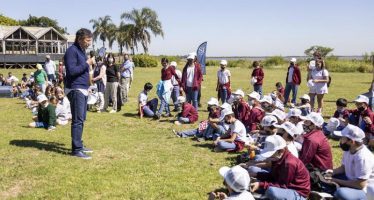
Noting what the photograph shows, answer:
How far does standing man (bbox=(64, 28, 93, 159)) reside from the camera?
7207 mm

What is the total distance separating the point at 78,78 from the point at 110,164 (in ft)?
5.61

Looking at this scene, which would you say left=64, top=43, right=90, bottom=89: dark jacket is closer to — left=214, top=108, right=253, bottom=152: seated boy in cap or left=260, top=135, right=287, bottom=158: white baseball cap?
left=214, top=108, right=253, bottom=152: seated boy in cap

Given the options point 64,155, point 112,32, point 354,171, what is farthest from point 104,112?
point 112,32

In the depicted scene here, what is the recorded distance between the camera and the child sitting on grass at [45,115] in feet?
34.0

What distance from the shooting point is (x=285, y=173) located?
4793 millimetres

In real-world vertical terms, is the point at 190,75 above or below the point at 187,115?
above

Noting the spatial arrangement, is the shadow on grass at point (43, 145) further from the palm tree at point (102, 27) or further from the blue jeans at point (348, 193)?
the palm tree at point (102, 27)

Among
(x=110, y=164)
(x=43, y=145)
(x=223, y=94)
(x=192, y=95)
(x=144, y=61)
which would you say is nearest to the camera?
(x=110, y=164)

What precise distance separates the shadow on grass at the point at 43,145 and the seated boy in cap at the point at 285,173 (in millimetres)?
4693

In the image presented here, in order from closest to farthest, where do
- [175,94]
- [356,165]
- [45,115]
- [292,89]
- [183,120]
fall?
[356,165], [45,115], [183,120], [175,94], [292,89]

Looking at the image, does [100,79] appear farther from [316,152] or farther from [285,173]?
[285,173]

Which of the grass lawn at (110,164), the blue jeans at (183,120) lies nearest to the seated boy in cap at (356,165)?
the grass lawn at (110,164)

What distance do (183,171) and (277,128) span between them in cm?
190

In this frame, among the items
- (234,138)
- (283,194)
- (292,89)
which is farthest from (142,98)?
(283,194)
